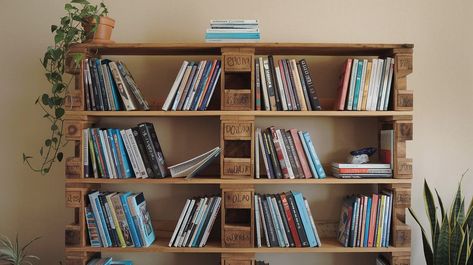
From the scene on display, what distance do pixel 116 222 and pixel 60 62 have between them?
844mm

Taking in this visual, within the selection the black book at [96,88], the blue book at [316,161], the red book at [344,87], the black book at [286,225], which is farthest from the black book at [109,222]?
the red book at [344,87]

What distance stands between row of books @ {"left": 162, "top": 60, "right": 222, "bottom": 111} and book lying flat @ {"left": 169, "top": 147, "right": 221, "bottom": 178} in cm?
22

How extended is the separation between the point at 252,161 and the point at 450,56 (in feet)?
3.98

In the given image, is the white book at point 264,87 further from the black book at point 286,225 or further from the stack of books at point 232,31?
the black book at point 286,225

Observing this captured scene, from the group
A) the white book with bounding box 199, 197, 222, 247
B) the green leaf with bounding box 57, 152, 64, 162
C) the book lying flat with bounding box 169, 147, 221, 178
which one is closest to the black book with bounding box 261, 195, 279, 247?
the white book with bounding box 199, 197, 222, 247

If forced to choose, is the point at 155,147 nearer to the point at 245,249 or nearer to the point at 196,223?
the point at 196,223

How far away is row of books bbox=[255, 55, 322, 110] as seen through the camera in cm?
199

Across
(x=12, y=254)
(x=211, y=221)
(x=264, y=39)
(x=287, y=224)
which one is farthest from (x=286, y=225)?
(x=12, y=254)

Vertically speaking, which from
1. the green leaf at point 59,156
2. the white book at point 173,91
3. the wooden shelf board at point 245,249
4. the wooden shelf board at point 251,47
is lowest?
the wooden shelf board at point 245,249

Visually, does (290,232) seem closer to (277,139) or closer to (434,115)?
(277,139)

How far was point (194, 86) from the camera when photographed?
2.00m

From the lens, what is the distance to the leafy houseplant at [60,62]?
1.96 m

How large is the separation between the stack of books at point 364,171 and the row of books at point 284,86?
31 cm

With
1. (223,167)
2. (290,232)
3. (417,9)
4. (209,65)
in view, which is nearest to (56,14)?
(209,65)
